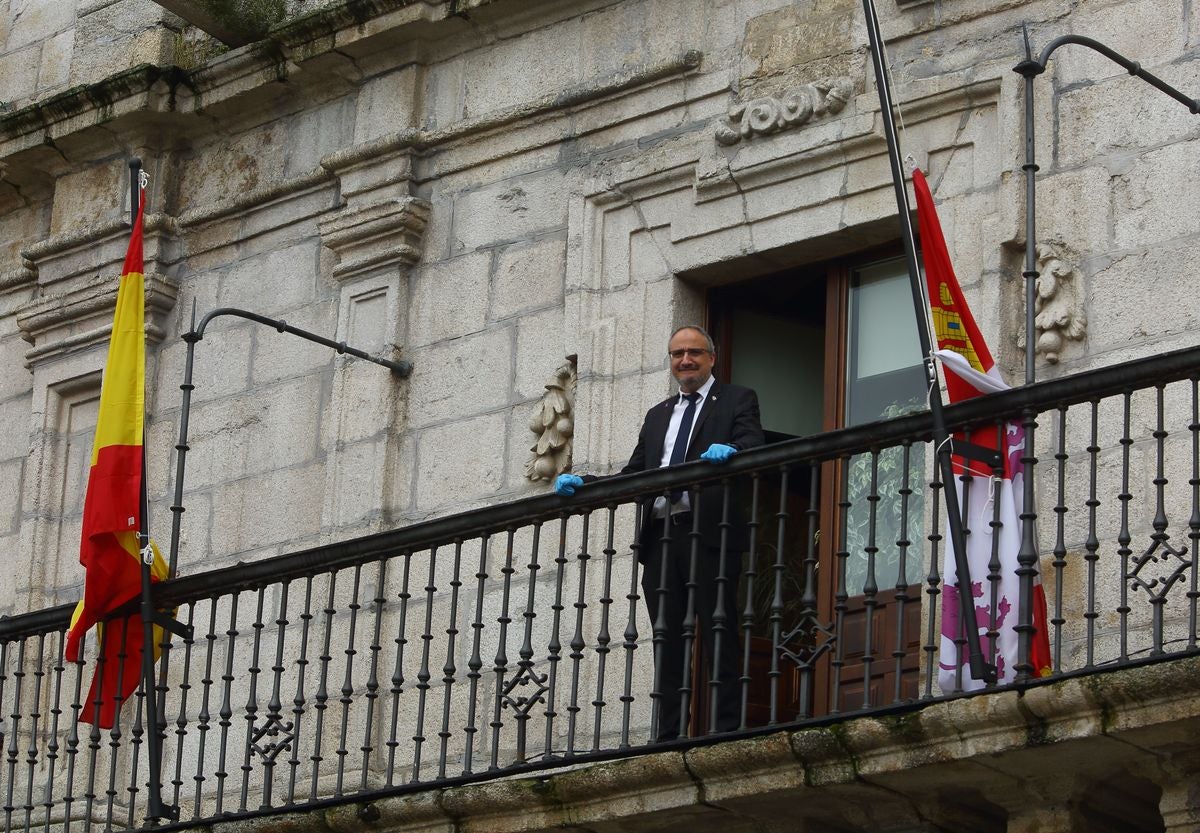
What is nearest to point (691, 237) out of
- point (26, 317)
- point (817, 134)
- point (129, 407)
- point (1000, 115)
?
point (817, 134)

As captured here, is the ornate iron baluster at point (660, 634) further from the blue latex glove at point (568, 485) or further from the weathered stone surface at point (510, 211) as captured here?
the weathered stone surface at point (510, 211)

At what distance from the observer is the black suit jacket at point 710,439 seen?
9.51 metres

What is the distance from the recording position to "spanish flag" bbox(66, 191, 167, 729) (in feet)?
34.7

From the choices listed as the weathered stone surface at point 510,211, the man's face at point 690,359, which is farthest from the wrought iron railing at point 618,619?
the weathered stone surface at point 510,211

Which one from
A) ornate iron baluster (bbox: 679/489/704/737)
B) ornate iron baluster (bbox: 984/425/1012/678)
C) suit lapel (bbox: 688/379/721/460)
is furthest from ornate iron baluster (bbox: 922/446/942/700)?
suit lapel (bbox: 688/379/721/460)

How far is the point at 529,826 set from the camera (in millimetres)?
9219

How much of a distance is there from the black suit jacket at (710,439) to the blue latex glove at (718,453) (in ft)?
0.50

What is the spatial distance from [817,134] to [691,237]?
65 cm

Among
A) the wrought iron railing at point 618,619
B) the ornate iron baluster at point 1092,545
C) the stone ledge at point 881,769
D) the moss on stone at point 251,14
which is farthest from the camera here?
the moss on stone at point 251,14

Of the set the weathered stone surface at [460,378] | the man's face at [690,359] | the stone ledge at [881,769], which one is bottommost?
the stone ledge at [881,769]

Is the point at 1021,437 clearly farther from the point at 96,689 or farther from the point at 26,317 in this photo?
the point at 26,317

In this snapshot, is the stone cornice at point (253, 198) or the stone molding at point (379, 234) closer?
the stone molding at point (379, 234)

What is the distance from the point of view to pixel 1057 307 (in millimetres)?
9625

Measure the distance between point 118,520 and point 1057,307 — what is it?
11.4ft
